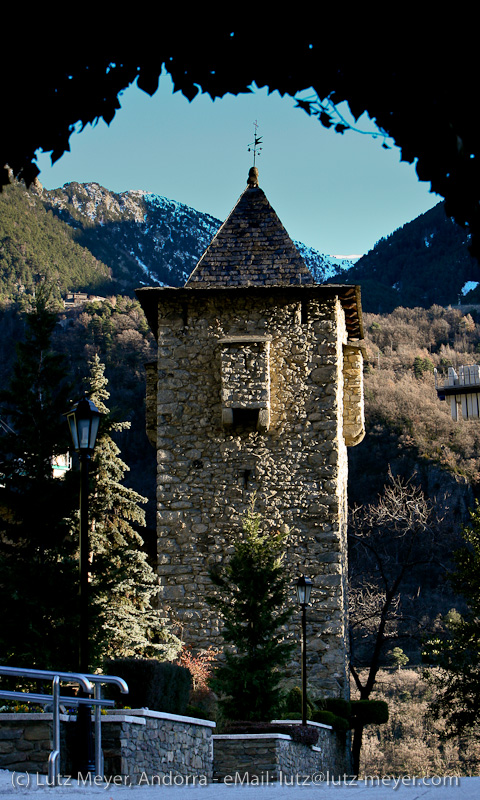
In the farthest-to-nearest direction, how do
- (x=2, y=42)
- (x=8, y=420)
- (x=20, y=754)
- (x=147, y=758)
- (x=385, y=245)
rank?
(x=385, y=245)
(x=8, y=420)
(x=147, y=758)
(x=20, y=754)
(x=2, y=42)

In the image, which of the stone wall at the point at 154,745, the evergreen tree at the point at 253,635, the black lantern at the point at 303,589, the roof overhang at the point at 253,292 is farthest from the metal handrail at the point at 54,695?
the roof overhang at the point at 253,292

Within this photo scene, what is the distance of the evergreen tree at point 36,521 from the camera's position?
42.0ft

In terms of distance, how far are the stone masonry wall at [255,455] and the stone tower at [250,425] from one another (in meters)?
0.02

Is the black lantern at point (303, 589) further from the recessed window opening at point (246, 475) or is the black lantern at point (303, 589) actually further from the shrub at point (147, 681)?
the shrub at point (147, 681)

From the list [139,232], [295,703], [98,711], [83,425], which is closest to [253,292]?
[295,703]

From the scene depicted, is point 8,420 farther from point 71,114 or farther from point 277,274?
point 71,114

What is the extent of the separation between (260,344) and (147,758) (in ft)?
32.6

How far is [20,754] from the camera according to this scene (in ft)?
24.6

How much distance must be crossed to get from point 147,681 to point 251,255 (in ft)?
33.0

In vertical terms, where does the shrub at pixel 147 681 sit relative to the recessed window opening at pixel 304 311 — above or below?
below

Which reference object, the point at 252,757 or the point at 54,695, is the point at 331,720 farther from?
the point at 54,695

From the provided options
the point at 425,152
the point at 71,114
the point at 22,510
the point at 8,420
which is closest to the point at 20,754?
the point at 71,114

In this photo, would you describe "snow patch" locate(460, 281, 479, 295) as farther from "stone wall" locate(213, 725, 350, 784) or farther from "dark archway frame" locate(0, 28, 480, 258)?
"dark archway frame" locate(0, 28, 480, 258)

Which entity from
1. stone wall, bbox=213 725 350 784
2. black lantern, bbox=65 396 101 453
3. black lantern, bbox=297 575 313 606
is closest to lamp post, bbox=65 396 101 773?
black lantern, bbox=65 396 101 453
